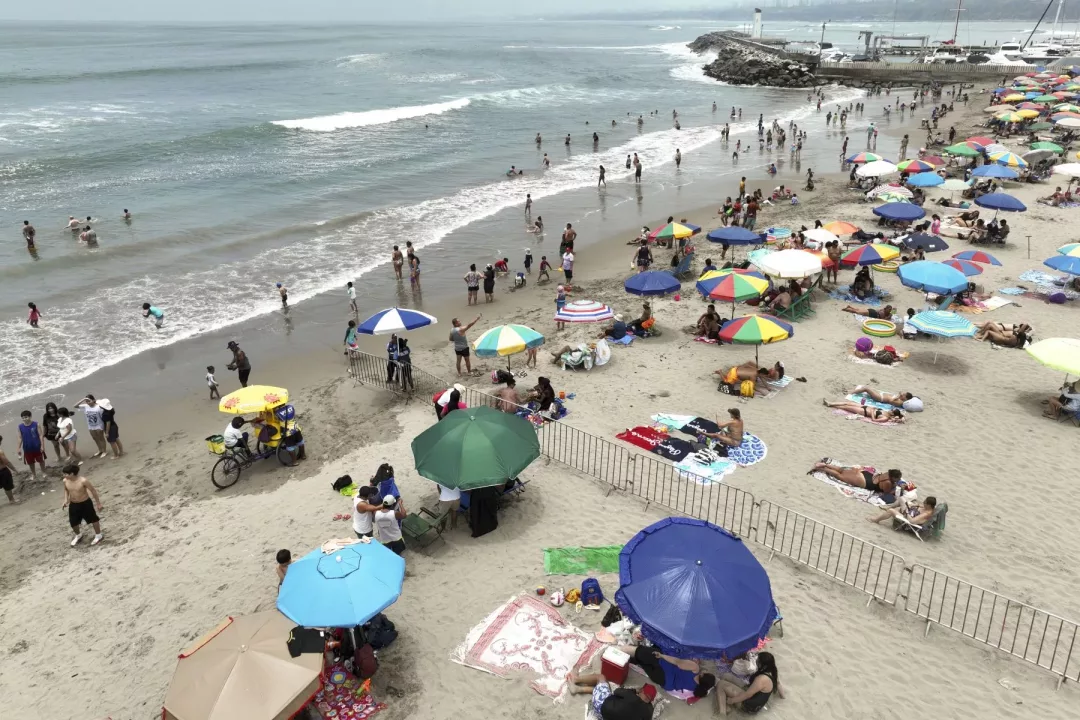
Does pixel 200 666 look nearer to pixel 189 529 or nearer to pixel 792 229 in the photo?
pixel 189 529

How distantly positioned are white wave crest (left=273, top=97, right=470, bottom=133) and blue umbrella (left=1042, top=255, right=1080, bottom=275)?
1792 inches

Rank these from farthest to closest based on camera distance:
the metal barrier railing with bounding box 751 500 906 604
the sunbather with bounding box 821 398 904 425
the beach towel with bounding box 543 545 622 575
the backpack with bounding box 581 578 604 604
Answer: the sunbather with bounding box 821 398 904 425, the beach towel with bounding box 543 545 622 575, the metal barrier railing with bounding box 751 500 906 604, the backpack with bounding box 581 578 604 604

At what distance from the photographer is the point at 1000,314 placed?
16875mm

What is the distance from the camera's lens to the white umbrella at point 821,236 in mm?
19541

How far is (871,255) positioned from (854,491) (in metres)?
9.54

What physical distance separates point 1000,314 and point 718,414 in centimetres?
919

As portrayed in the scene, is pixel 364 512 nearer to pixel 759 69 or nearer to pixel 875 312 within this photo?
pixel 875 312

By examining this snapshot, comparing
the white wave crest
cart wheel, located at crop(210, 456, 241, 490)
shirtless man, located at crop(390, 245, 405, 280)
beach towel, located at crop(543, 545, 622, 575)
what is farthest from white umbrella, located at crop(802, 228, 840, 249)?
the white wave crest

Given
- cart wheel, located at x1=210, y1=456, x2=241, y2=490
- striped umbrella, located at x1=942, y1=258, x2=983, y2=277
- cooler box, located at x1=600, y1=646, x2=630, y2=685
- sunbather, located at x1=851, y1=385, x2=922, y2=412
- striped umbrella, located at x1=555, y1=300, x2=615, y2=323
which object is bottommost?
cart wheel, located at x1=210, y1=456, x2=241, y2=490

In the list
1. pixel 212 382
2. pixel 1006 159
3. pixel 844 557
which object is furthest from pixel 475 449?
pixel 1006 159

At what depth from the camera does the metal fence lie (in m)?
7.44

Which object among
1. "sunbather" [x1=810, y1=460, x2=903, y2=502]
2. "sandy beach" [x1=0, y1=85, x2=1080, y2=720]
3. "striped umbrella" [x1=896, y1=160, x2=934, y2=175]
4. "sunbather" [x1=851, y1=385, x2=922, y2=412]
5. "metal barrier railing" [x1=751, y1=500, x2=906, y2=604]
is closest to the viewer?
"sandy beach" [x1=0, y1=85, x2=1080, y2=720]

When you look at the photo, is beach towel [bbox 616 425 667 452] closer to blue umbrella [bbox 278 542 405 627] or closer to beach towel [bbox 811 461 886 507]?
beach towel [bbox 811 461 886 507]

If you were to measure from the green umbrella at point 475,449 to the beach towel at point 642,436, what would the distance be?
108 inches
